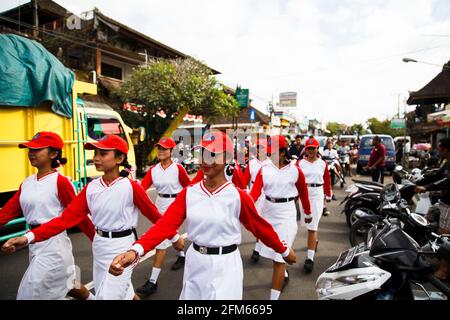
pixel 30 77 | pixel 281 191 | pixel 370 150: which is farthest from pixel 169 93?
pixel 281 191

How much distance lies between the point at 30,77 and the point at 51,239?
3.18 meters

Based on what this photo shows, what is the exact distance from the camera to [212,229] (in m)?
2.31

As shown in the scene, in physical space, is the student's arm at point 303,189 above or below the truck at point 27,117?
below

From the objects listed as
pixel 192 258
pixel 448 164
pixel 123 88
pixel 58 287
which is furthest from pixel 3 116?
pixel 123 88

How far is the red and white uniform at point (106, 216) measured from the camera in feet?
9.12

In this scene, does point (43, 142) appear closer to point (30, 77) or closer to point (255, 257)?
point (30, 77)

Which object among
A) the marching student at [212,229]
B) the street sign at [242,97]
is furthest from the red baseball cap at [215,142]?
the street sign at [242,97]

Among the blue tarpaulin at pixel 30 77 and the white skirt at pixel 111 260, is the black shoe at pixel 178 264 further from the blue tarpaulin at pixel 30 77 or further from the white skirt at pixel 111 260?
the blue tarpaulin at pixel 30 77

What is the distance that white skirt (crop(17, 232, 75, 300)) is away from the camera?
9.21ft

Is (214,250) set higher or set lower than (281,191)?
lower

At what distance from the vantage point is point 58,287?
2.98m

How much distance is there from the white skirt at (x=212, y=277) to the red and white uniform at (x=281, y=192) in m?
1.66
